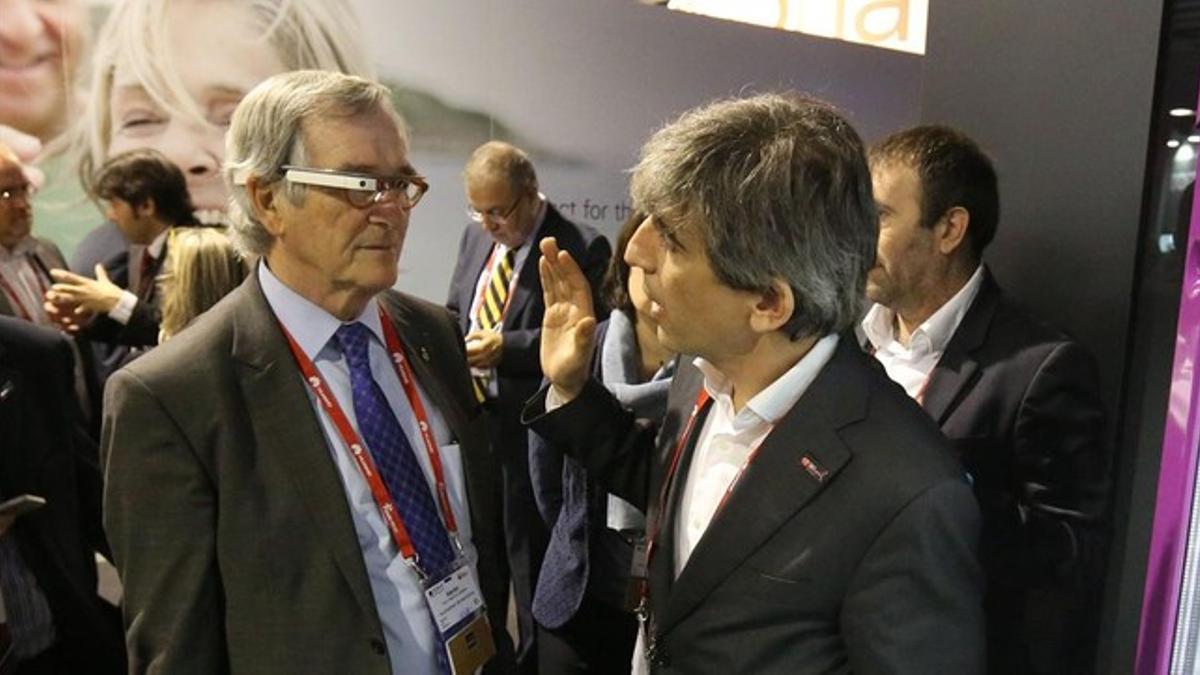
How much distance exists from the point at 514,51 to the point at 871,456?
15.4 feet

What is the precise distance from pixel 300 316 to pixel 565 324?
443 mm

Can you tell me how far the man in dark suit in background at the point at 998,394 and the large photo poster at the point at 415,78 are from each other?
3247 millimetres

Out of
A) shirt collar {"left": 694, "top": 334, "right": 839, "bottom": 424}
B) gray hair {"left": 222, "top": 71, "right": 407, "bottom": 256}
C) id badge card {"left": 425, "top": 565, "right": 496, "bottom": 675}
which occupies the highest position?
gray hair {"left": 222, "top": 71, "right": 407, "bottom": 256}

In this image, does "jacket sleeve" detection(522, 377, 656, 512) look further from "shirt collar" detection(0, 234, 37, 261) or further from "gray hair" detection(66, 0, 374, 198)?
"gray hair" detection(66, 0, 374, 198)

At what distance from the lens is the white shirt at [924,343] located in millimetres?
2037

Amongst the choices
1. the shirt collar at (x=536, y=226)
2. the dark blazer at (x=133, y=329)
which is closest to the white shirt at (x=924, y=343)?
the shirt collar at (x=536, y=226)

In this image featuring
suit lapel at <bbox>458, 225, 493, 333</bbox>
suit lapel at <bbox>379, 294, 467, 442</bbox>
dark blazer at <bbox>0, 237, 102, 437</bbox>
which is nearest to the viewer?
suit lapel at <bbox>379, 294, 467, 442</bbox>

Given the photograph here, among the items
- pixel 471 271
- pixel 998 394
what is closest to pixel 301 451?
pixel 998 394

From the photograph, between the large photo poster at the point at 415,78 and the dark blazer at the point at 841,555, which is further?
the large photo poster at the point at 415,78

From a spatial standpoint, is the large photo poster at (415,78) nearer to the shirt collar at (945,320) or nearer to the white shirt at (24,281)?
the white shirt at (24,281)

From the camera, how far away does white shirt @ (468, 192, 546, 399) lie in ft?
12.7

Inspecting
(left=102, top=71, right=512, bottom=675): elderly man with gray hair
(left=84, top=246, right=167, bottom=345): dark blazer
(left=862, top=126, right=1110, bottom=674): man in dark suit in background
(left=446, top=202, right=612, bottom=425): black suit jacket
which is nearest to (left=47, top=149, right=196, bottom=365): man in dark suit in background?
(left=84, top=246, right=167, bottom=345): dark blazer

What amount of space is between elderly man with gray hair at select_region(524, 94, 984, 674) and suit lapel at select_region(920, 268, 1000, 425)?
2.11ft

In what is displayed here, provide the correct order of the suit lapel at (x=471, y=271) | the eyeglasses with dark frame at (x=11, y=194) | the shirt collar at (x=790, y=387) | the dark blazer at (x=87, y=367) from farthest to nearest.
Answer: the suit lapel at (x=471, y=271) → the dark blazer at (x=87, y=367) → the eyeglasses with dark frame at (x=11, y=194) → the shirt collar at (x=790, y=387)
